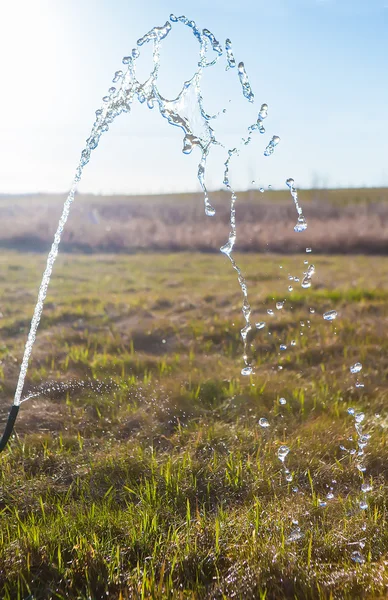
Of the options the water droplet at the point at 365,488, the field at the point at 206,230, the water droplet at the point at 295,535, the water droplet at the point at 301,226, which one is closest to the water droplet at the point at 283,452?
the water droplet at the point at 365,488

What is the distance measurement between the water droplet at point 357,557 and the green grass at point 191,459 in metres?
0.02

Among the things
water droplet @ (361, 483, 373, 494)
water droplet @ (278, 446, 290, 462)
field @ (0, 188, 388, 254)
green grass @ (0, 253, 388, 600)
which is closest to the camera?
green grass @ (0, 253, 388, 600)

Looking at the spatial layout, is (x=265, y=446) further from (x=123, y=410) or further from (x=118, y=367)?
(x=118, y=367)

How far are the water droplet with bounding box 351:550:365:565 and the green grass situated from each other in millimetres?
19

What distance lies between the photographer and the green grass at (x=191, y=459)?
1.99 m

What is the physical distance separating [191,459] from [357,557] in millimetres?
938

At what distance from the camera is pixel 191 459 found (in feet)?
9.07

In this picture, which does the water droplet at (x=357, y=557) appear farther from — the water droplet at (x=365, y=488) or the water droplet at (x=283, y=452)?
the water droplet at (x=283, y=452)

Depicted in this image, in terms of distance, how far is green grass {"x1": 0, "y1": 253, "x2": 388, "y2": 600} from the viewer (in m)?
1.99

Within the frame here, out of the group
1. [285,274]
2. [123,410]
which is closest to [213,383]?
[123,410]

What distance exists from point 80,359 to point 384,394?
81.6 inches

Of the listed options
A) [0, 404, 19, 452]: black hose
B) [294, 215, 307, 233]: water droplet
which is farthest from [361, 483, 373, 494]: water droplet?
[0, 404, 19, 452]: black hose

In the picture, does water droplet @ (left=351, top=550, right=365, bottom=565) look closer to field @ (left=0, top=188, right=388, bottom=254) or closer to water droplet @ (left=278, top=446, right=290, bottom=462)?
water droplet @ (left=278, top=446, right=290, bottom=462)

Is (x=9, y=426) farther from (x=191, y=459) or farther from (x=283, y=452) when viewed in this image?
(x=283, y=452)
